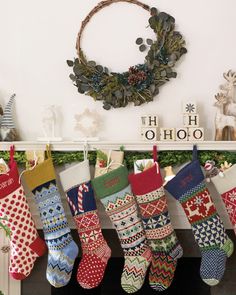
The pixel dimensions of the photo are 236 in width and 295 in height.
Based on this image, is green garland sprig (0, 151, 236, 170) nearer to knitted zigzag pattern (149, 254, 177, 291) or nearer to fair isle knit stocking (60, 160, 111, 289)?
fair isle knit stocking (60, 160, 111, 289)

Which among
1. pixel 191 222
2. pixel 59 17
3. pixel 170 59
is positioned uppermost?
pixel 59 17

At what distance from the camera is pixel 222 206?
257 centimetres

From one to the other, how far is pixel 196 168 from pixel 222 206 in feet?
1.03

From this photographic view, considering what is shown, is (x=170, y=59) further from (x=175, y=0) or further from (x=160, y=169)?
(x=160, y=169)

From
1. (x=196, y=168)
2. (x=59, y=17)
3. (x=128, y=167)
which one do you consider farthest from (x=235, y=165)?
(x=59, y=17)

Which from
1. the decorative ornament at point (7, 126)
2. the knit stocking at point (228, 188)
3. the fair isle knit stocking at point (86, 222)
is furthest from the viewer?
the decorative ornament at point (7, 126)

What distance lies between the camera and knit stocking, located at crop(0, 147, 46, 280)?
2484 millimetres

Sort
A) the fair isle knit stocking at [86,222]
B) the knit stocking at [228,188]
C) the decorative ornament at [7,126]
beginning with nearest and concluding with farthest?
the knit stocking at [228,188] < the fair isle knit stocking at [86,222] < the decorative ornament at [7,126]

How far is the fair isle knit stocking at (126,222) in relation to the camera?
2461mm

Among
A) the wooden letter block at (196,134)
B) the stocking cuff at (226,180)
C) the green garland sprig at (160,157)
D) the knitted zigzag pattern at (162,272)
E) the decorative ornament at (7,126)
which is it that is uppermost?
the decorative ornament at (7,126)

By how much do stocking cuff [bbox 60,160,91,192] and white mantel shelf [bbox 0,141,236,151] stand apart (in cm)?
11

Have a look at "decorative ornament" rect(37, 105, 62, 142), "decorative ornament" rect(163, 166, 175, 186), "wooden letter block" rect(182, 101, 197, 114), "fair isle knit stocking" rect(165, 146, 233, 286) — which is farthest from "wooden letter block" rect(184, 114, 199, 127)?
"decorative ornament" rect(37, 105, 62, 142)

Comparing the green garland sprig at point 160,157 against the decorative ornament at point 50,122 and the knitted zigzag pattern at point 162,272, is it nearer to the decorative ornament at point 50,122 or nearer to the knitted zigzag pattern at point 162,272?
the decorative ornament at point 50,122

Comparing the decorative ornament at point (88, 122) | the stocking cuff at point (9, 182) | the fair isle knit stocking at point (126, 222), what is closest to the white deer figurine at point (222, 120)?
the fair isle knit stocking at point (126, 222)
